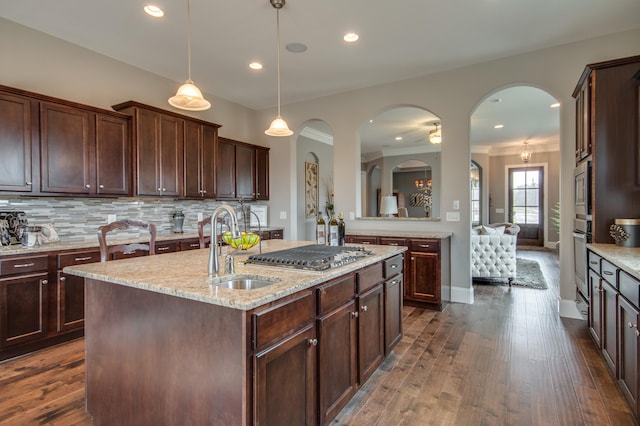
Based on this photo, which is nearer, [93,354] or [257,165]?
[93,354]

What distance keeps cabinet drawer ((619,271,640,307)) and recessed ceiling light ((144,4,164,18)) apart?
395 cm

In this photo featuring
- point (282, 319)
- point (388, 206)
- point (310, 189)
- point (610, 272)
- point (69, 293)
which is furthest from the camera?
point (310, 189)

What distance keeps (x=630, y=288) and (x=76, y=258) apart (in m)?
4.11

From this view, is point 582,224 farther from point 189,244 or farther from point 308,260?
point 189,244

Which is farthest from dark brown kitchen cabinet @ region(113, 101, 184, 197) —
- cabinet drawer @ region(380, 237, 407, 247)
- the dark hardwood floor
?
cabinet drawer @ region(380, 237, 407, 247)

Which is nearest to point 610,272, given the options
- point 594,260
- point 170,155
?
point 594,260

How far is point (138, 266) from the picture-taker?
1918 mm

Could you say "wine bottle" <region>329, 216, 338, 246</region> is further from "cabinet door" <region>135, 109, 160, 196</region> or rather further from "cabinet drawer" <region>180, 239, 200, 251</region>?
"cabinet door" <region>135, 109, 160, 196</region>

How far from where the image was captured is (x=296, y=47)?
377 cm

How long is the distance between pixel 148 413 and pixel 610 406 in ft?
8.51

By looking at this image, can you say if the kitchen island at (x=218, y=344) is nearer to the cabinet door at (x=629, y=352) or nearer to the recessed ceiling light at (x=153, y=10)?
the cabinet door at (x=629, y=352)

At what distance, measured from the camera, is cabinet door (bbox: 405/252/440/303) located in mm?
3986

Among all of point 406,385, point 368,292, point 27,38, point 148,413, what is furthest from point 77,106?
point 406,385

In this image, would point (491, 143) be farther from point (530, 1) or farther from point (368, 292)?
point (368, 292)
